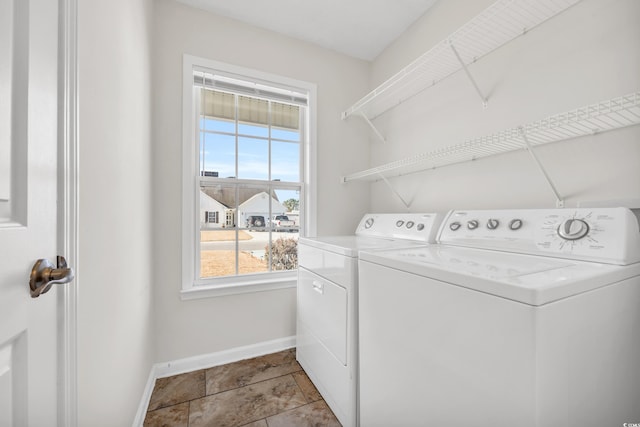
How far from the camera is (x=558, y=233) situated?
0.98m

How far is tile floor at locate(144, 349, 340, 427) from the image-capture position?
1.39m

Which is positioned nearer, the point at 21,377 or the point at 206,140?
the point at 21,377

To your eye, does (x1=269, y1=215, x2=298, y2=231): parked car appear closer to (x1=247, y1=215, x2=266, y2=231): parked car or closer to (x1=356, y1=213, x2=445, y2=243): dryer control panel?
(x1=247, y1=215, x2=266, y2=231): parked car

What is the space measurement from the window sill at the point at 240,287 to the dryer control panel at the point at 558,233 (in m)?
1.30

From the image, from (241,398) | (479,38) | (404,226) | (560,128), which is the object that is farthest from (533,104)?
(241,398)

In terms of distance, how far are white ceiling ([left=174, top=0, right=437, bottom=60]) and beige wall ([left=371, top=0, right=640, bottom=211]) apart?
0.17m

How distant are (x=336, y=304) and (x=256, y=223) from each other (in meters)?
Answer: 1.05

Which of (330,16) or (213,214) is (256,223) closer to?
(213,214)

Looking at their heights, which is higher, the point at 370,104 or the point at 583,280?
the point at 370,104

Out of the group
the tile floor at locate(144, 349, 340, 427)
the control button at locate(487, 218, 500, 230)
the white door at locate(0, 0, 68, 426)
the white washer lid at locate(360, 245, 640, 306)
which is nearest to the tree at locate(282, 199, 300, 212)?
the tile floor at locate(144, 349, 340, 427)

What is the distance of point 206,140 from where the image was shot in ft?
6.49

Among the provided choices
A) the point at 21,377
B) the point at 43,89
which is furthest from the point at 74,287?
the point at 43,89

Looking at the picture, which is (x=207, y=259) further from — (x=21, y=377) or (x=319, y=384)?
(x=21, y=377)

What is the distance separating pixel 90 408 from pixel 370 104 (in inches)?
93.3
